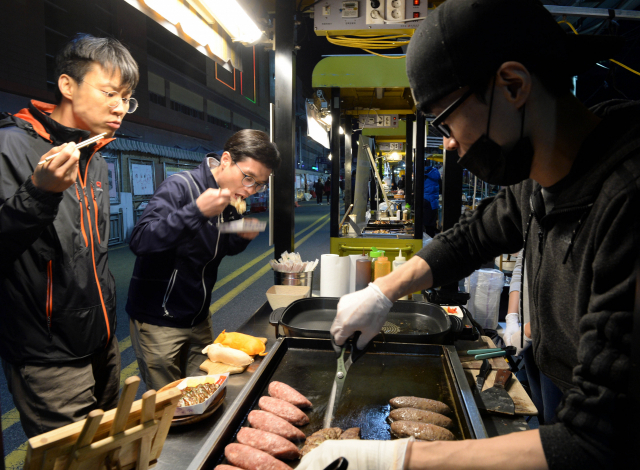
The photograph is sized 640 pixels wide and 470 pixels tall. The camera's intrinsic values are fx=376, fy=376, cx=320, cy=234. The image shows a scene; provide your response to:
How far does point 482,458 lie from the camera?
0.92 metres

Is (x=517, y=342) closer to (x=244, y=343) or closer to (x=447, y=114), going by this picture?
(x=244, y=343)

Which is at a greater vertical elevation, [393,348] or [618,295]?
[618,295]

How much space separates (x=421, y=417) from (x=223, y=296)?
601 cm

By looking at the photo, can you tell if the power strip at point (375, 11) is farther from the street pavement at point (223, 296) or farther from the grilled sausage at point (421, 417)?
the grilled sausage at point (421, 417)

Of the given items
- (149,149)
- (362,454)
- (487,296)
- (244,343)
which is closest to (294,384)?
(244,343)

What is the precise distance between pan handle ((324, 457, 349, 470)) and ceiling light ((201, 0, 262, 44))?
2.72m

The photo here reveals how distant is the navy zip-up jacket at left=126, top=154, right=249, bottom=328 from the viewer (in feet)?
8.07

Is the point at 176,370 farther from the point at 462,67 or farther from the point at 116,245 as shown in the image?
the point at 116,245

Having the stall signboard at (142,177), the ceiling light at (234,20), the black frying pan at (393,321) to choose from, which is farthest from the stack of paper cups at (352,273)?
the stall signboard at (142,177)


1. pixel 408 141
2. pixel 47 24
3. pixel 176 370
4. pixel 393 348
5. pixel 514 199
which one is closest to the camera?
pixel 514 199

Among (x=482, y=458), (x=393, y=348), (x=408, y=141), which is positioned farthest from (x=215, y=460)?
(x=408, y=141)

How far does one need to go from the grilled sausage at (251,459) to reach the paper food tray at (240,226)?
1.75 metres

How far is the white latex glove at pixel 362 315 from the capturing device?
1619 millimetres

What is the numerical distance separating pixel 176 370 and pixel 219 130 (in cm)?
2376
